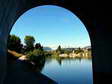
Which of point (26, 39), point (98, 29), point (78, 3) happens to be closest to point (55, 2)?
point (78, 3)

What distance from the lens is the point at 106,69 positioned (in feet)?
32.6

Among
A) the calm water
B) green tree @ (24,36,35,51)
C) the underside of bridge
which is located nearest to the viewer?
the underside of bridge

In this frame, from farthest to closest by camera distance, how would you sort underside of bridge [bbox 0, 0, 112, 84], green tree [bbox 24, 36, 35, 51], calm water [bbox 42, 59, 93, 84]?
green tree [bbox 24, 36, 35, 51], calm water [bbox 42, 59, 93, 84], underside of bridge [bbox 0, 0, 112, 84]

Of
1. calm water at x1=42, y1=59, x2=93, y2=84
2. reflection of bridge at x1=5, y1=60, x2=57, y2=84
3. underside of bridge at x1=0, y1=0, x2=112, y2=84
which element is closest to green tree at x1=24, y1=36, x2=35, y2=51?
calm water at x1=42, y1=59, x2=93, y2=84

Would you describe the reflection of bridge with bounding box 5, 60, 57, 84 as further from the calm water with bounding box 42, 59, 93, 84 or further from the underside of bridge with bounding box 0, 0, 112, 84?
the calm water with bounding box 42, 59, 93, 84

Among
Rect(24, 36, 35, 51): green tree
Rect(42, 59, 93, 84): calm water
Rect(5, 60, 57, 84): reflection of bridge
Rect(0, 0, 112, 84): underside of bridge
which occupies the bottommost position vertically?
Rect(42, 59, 93, 84): calm water

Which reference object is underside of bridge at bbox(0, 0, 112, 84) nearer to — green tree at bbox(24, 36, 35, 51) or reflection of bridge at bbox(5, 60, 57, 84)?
reflection of bridge at bbox(5, 60, 57, 84)

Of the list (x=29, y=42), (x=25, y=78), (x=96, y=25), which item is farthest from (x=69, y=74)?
(x=29, y=42)

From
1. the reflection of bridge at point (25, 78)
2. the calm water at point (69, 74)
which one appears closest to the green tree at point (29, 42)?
the calm water at point (69, 74)

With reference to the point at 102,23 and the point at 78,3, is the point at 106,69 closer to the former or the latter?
the point at 102,23

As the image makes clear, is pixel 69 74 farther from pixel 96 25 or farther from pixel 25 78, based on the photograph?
pixel 96 25

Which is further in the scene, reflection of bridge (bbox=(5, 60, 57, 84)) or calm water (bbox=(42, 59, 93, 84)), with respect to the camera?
calm water (bbox=(42, 59, 93, 84))

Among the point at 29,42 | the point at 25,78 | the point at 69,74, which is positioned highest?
the point at 29,42

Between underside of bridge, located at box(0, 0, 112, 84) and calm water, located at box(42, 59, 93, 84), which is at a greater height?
underside of bridge, located at box(0, 0, 112, 84)
